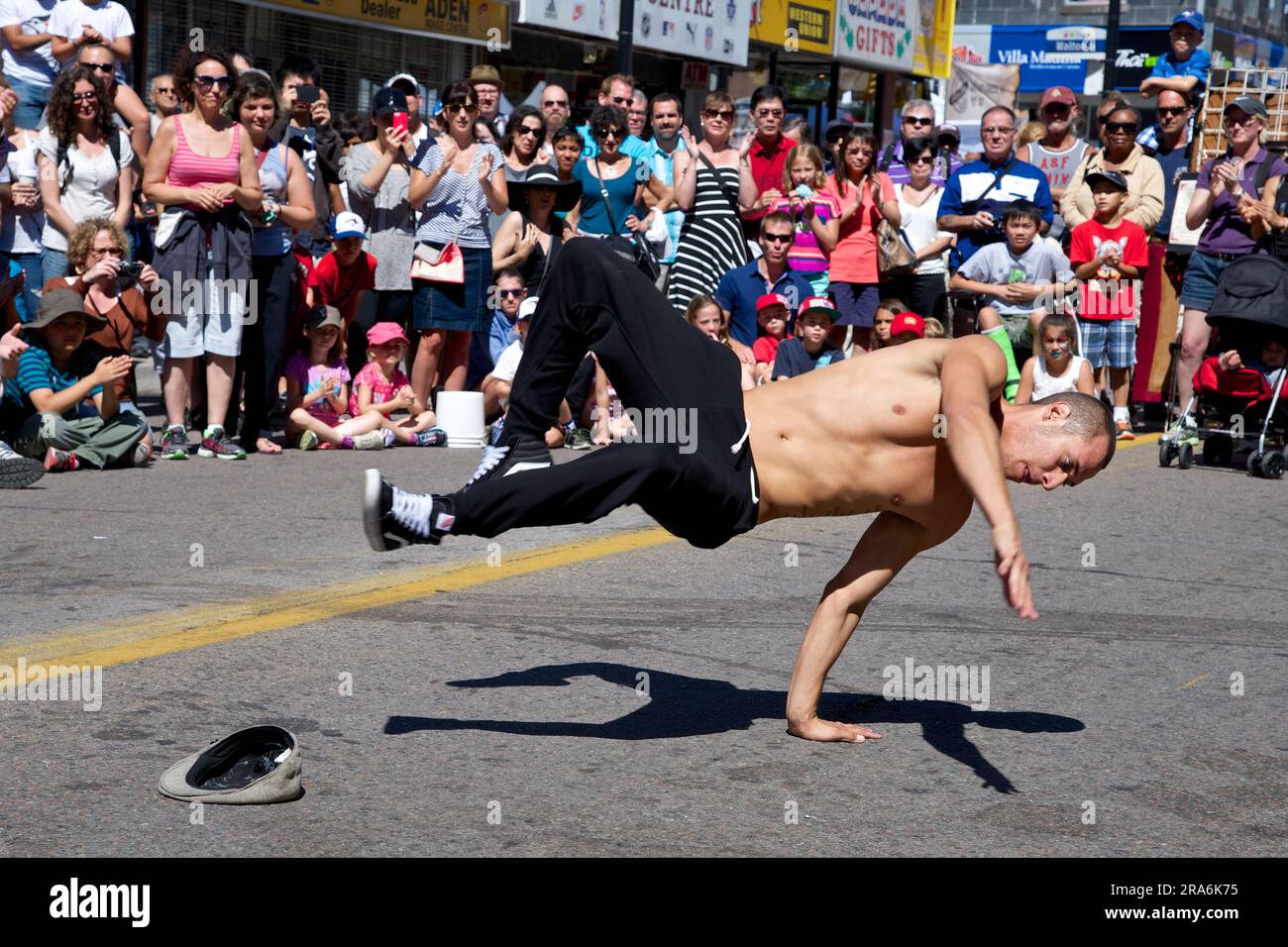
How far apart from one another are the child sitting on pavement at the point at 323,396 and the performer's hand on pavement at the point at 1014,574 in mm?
6917

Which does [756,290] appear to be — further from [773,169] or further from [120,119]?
[120,119]

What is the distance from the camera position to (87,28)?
10500mm

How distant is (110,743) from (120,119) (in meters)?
7.20

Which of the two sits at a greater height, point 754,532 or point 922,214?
point 922,214

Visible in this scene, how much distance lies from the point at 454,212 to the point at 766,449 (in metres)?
Answer: 6.98

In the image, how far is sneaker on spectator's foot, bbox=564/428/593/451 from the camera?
10758 mm

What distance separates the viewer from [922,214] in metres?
12.4

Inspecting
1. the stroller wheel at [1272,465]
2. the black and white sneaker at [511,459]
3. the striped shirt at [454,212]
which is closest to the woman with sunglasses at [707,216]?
the striped shirt at [454,212]

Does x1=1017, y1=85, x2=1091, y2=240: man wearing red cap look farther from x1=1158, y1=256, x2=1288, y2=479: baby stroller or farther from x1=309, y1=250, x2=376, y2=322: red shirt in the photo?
x1=309, y1=250, x2=376, y2=322: red shirt

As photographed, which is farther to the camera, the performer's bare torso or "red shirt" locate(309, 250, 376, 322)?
"red shirt" locate(309, 250, 376, 322)

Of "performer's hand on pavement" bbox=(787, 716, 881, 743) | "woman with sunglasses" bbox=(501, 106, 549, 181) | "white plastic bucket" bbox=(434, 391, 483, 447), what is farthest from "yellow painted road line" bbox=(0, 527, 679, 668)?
"woman with sunglasses" bbox=(501, 106, 549, 181)

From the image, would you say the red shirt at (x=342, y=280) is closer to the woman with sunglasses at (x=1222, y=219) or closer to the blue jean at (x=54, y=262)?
the blue jean at (x=54, y=262)

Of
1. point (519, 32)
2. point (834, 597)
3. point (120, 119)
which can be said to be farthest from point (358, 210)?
point (519, 32)

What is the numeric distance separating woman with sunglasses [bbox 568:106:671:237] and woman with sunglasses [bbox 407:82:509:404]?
1.99ft
